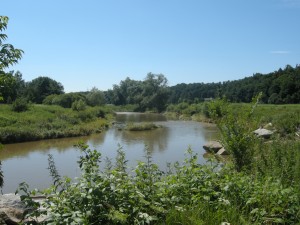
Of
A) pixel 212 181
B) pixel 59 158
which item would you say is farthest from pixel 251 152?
pixel 59 158

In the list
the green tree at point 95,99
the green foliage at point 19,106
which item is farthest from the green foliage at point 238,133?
the green tree at point 95,99

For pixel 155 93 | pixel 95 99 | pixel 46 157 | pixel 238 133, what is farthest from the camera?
pixel 155 93

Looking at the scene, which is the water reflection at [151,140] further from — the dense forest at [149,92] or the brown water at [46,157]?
the dense forest at [149,92]

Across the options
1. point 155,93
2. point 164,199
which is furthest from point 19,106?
point 155,93

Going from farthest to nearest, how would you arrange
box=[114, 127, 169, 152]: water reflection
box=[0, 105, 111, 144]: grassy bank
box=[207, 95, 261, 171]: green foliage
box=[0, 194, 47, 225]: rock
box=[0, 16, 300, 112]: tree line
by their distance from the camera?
box=[0, 16, 300, 112]: tree line
box=[0, 105, 111, 144]: grassy bank
box=[114, 127, 169, 152]: water reflection
box=[207, 95, 261, 171]: green foliage
box=[0, 194, 47, 225]: rock

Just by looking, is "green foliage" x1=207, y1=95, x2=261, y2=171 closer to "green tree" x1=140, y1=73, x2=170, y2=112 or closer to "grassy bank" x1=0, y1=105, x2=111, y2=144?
"grassy bank" x1=0, y1=105, x2=111, y2=144

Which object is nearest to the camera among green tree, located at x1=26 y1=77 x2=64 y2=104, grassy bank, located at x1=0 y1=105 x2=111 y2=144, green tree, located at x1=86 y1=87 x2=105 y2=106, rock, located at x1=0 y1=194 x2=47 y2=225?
rock, located at x1=0 y1=194 x2=47 y2=225

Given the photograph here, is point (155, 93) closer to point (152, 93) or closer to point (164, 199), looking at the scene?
point (152, 93)

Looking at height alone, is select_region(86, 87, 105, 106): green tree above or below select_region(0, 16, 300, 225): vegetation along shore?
above

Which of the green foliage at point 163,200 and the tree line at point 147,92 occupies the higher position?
the tree line at point 147,92

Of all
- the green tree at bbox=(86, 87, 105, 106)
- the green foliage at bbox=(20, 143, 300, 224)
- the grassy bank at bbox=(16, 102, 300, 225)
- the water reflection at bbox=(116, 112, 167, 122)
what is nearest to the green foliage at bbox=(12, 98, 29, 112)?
the water reflection at bbox=(116, 112, 167, 122)

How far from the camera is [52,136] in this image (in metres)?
24.8

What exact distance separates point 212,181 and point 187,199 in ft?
1.73

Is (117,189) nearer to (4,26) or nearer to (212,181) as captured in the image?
(212,181)
